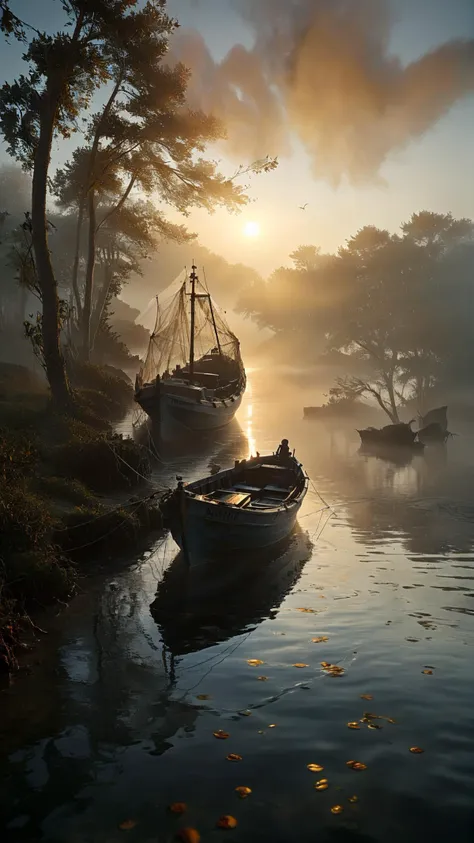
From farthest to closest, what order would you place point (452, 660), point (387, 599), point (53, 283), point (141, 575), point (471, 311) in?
point (471, 311)
point (53, 283)
point (141, 575)
point (387, 599)
point (452, 660)

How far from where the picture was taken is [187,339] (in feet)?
132

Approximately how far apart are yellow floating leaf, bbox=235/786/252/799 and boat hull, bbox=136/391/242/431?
2505 centimetres

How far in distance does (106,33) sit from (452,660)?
2494cm

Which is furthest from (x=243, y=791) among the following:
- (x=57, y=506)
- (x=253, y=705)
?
(x=57, y=506)

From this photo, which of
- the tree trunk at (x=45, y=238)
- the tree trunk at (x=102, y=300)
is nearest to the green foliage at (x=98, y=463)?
the tree trunk at (x=45, y=238)

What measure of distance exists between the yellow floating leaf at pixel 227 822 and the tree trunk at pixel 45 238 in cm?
1957

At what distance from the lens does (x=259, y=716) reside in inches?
303

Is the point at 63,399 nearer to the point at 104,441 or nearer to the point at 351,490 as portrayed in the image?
the point at 104,441

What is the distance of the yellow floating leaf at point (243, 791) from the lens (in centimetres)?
600

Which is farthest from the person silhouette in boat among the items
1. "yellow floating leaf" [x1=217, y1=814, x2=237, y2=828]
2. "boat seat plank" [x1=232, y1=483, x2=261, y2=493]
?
"yellow floating leaf" [x1=217, y1=814, x2=237, y2=828]

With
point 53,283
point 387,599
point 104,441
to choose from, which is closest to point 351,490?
point 104,441

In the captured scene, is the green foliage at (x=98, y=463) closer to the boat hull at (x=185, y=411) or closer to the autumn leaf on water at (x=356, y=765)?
the boat hull at (x=185, y=411)

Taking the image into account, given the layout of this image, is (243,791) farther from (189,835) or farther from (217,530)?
(217,530)

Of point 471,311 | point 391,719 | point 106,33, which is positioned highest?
point 106,33
